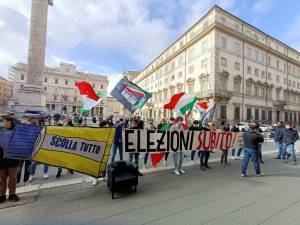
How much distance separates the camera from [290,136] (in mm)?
9320

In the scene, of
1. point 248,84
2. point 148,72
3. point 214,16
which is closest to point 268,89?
point 248,84

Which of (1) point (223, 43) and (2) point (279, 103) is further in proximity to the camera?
(2) point (279, 103)

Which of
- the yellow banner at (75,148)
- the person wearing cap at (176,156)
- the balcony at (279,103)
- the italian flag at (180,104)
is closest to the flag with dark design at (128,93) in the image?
the italian flag at (180,104)

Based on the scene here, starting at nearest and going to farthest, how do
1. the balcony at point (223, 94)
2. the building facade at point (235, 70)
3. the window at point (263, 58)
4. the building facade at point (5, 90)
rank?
the balcony at point (223, 94) → the building facade at point (235, 70) → the window at point (263, 58) → the building facade at point (5, 90)

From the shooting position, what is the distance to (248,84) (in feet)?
127

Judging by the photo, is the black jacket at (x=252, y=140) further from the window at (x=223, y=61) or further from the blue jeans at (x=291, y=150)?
the window at (x=223, y=61)

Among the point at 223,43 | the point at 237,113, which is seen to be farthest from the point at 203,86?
the point at 223,43

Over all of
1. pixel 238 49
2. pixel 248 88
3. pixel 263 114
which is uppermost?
pixel 238 49

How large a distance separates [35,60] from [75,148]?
28338mm

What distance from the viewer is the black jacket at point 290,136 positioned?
30.2 feet

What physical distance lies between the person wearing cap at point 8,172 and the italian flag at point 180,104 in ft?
17.8

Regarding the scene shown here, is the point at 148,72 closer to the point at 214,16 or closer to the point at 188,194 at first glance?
Answer: the point at 214,16

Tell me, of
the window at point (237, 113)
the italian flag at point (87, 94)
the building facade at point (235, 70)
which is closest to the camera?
the italian flag at point (87, 94)

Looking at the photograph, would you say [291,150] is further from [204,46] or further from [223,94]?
[204,46]
